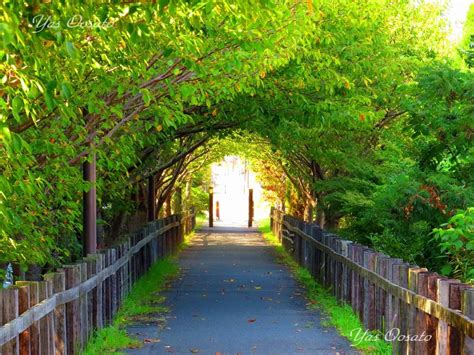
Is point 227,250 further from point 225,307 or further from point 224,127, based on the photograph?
point 225,307

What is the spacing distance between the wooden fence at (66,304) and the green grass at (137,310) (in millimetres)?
138

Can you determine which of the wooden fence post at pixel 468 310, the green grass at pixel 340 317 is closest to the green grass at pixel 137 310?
the green grass at pixel 340 317

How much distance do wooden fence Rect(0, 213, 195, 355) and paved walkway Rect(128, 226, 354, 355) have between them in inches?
27.4

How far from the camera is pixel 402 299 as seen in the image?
359 inches

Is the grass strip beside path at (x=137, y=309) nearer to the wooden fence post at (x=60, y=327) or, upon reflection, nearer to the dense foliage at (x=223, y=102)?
the wooden fence post at (x=60, y=327)

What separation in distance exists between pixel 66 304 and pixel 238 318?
4.10 metres

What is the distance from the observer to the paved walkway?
10375 millimetres

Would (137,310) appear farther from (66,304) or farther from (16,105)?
(16,105)

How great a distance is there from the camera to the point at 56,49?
7023 mm

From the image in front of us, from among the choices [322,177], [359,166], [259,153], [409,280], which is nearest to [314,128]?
[359,166]

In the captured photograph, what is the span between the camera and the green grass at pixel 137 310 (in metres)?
10.4

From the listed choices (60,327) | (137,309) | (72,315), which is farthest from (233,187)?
(60,327)

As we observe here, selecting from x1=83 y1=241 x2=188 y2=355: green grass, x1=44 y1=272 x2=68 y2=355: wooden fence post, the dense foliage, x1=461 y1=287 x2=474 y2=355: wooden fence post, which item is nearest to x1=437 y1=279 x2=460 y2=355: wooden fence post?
x1=461 y1=287 x2=474 y2=355: wooden fence post

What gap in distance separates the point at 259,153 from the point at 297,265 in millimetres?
15114
